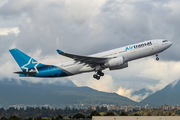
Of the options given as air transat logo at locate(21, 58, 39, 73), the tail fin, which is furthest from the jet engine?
the tail fin

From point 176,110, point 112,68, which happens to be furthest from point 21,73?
point 176,110

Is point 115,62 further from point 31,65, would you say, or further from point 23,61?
point 23,61

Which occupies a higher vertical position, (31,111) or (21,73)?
(21,73)

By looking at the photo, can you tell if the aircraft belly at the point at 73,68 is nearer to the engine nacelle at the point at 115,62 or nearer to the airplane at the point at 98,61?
the airplane at the point at 98,61

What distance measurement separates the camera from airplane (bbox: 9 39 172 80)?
1767 inches

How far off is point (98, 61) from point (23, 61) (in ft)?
54.5

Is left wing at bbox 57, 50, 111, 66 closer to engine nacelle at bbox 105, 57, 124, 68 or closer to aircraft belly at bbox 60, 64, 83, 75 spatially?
engine nacelle at bbox 105, 57, 124, 68

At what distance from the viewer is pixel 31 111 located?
94312 millimetres

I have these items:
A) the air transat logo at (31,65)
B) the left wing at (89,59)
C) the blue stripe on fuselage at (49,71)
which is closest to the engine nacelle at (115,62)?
the left wing at (89,59)

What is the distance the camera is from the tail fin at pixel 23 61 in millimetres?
50309

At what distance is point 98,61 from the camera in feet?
150

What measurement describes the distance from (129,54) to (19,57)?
23.4 metres

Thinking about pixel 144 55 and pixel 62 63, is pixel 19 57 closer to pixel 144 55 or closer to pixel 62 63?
pixel 62 63

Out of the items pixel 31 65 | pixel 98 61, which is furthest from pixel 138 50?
pixel 31 65
